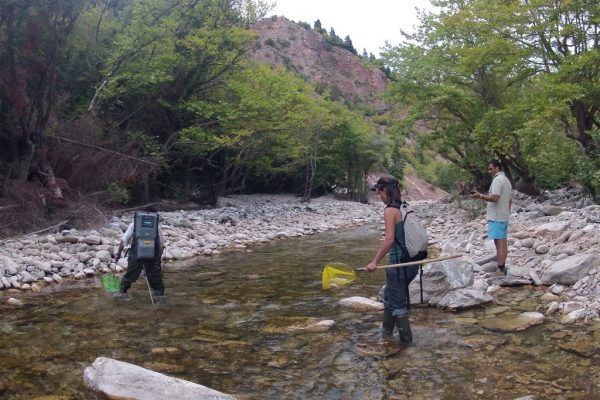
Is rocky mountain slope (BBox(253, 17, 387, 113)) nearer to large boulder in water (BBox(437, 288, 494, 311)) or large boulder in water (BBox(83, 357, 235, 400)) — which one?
large boulder in water (BBox(437, 288, 494, 311))

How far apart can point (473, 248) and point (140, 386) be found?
29.3 ft

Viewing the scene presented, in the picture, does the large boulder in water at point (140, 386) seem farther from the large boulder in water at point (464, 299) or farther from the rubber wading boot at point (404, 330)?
the large boulder in water at point (464, 299)

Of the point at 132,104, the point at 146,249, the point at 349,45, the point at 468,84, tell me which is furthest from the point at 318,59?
the point at 146,249

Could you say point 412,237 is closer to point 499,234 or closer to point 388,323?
point 388,323

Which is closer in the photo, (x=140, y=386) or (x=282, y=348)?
(x=140, y=386)

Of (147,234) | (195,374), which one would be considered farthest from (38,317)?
(195,374)

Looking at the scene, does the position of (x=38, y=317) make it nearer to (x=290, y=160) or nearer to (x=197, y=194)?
(x=197, y=194)

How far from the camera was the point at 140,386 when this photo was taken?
4.20 m

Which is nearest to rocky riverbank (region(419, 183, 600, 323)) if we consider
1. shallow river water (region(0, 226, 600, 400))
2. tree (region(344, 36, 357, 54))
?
shallow river water (region(0, 226, 600, 400))

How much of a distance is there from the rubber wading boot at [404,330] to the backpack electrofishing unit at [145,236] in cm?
429

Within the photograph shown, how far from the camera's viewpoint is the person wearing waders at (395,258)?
5496mm

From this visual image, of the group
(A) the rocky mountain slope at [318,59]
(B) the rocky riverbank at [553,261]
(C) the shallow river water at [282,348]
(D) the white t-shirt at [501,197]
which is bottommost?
(C) the shallow river water at [282,348]

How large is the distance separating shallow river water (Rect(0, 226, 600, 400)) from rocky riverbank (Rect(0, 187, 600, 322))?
523mm

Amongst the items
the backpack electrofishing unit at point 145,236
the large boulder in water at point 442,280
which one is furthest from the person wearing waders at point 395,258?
the backpack electrofishing unit at point 145,236
